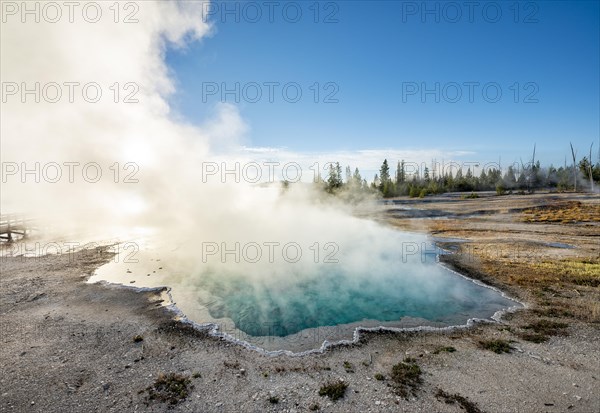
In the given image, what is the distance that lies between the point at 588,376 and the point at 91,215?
191 feet

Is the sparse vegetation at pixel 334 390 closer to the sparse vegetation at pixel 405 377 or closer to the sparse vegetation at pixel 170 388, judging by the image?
the sparse vegetation at pixel 405 377

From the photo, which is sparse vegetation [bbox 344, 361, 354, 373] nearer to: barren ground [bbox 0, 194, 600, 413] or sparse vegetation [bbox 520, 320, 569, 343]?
barren ground [bbox 0, 194, 600, 413]

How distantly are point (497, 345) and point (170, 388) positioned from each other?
39.4 feet

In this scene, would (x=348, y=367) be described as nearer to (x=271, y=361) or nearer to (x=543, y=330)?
(x=271, y=361)

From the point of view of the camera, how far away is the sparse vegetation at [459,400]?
8.13m

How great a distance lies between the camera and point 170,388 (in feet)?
30.1

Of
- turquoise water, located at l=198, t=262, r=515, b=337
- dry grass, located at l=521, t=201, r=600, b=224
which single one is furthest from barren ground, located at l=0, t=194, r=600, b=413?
dry grass, located at l=521, t=201, r=600, b=224

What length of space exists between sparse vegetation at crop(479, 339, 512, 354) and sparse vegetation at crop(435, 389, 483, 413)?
3.59m

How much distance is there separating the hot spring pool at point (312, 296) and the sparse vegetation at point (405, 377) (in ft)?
9.60

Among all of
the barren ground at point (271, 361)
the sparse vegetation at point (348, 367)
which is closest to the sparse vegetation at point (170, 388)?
the barren ground at point (271, 361)

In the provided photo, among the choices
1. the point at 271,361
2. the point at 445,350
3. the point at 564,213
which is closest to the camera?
the point at 271,361

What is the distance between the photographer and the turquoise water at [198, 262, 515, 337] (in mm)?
14438

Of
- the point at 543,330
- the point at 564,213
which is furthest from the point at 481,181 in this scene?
the point at 543,330

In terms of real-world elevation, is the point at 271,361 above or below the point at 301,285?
below
